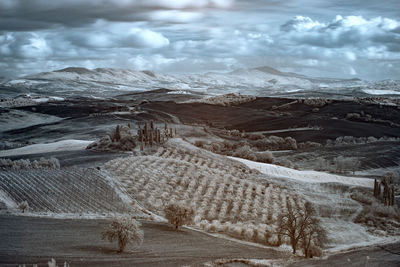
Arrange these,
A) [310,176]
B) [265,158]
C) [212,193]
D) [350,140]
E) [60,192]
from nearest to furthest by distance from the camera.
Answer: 1. [60,192]
2. [212,193]
3. [310,176]
4. [265,158]
5. [350,140]

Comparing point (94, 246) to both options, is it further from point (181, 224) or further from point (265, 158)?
point (265, 158)

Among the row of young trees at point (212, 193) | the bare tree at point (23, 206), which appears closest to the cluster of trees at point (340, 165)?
the row of young trees at point (212, 193)

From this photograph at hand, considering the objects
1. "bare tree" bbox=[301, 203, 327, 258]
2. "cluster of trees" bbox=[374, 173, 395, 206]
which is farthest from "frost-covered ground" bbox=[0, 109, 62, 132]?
"bare tree" bbox=[301, 203, 327, 258]

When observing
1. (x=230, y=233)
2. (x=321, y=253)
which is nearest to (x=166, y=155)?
(x=230, y=233)

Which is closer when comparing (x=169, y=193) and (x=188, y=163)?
(x=169, y=193)

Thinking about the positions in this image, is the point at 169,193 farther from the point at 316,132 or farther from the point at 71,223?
the point at 316,132

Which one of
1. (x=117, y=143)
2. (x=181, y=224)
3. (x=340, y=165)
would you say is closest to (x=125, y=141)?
(x=117, y=143)

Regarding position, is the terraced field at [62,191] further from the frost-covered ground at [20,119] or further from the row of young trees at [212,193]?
the frost-covered ground at [20,119]
